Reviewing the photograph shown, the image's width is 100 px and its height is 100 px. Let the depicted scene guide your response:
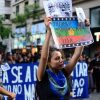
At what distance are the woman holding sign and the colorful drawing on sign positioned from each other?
0.23 metres

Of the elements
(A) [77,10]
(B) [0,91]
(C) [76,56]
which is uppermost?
(A) [77,10]

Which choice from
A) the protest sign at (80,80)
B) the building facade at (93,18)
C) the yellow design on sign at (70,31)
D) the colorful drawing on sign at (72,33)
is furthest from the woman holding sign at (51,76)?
the building facade at (93,18)

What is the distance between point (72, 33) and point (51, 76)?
65cm

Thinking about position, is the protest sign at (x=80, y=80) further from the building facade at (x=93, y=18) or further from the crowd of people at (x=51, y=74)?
the building facade at (x=93, y=18)

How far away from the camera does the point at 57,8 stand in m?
4.46

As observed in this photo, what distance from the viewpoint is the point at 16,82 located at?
10.4 metres

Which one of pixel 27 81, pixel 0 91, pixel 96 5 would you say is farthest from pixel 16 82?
pixel 96 5

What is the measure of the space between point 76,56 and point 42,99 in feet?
2.19

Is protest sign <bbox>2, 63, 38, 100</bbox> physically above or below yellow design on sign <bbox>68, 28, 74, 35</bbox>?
below

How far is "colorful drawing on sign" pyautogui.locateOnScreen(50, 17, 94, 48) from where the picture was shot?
13.9 feet

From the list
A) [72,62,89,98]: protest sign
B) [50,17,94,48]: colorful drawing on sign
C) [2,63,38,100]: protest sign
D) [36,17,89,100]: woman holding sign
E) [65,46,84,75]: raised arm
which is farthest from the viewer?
[72,62,89,98]: protest sign

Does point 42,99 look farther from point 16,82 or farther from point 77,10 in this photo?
point 16,82

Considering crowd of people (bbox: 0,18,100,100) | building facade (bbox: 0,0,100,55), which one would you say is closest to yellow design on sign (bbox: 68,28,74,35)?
crowd of people (bbox: 0,18,100,100)

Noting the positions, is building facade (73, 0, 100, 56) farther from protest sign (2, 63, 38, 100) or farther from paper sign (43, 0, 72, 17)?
paper sign (43, 0, 72, 17)
